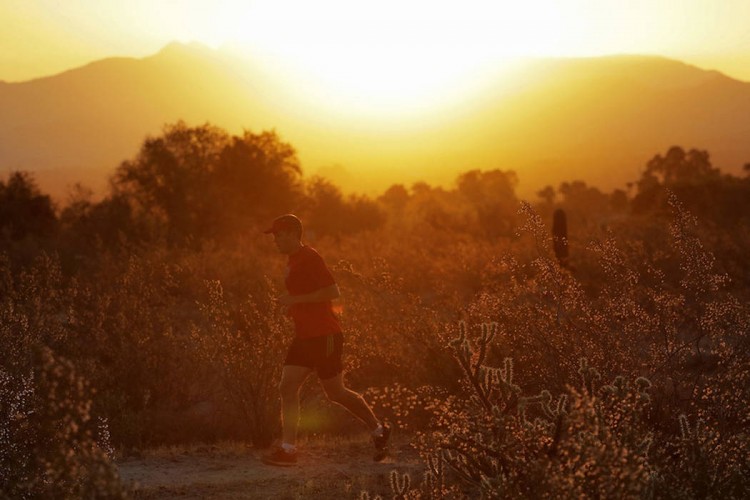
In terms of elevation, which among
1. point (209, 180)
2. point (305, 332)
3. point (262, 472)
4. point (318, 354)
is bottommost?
point (262, 472)

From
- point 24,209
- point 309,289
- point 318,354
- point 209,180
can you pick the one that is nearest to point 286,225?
point 309,289

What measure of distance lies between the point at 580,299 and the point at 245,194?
2522cm

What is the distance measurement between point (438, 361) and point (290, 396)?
8.11 ft

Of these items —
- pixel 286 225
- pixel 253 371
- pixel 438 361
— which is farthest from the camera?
pixel 438 361

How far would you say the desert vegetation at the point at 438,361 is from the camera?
3881 millimetres

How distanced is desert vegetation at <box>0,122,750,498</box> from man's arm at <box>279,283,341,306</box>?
249 millimetres

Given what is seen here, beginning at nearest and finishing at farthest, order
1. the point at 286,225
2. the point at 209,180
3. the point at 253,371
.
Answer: the point at 286,225 < the point at 253,371 < the point at 209,180

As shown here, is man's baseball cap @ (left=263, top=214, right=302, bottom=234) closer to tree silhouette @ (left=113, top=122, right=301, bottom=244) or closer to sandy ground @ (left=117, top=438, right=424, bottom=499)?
sandy ground @ (left=117, top=438, right=424, bottom=499)

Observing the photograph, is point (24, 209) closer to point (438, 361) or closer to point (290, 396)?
point (438, 361)

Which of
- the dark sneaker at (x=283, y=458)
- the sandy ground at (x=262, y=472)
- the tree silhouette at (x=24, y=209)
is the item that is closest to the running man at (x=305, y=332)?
the dark sneaker at (x=283, y=458)

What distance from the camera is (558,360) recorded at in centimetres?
588

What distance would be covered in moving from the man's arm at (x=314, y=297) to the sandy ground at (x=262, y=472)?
1341mm

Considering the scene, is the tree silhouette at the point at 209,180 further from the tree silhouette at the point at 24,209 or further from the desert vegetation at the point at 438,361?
the desert vegetation at the point at 438,361

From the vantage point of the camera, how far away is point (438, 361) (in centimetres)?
855
